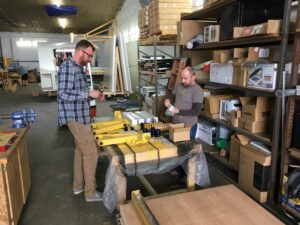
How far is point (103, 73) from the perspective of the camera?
9727 millimetres

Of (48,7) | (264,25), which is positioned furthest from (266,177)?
(48,7)

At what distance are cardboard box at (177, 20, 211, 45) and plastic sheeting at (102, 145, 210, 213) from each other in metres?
2.25

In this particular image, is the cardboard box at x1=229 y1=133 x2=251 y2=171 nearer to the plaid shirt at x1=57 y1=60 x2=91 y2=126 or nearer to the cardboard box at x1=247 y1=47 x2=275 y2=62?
the cardboard box at x1=247 y1=47 x2=275 y2=62

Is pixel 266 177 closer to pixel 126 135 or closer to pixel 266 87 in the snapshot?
pixel 266 87

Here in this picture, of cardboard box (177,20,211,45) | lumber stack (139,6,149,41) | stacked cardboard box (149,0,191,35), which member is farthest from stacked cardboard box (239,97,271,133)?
lumber stack (139,6,149,41)

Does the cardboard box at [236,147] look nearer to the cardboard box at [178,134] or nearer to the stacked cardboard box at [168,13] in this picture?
the cardboard box at [178,134]

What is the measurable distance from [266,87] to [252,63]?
0.30 m

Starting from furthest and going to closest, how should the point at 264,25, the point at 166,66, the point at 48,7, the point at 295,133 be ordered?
the point at 48,7
the point at 166,66
the point at 264,25
the point at 295,133

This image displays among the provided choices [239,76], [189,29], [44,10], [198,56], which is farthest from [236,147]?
[44,10]

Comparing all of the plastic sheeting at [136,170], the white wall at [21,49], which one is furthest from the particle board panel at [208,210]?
the white wall at [21,49]

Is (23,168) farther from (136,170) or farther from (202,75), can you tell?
(202,75)

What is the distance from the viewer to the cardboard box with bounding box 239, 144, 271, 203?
2.32m

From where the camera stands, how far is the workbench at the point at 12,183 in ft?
5.93

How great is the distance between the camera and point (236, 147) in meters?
2.87
